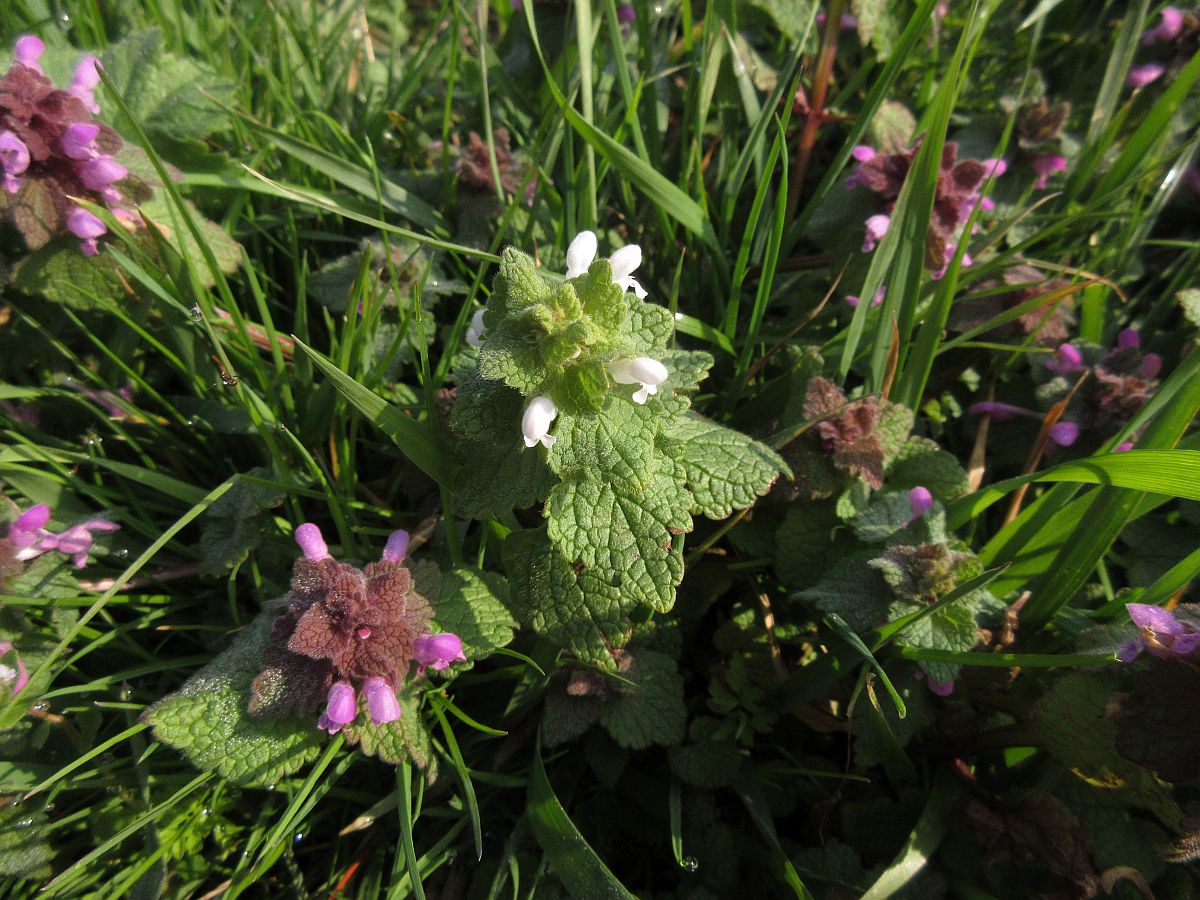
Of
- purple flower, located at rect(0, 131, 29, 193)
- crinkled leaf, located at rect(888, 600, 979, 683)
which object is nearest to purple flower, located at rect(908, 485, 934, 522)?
crinkled leaf, located at rect(888, 600, 979, 683)

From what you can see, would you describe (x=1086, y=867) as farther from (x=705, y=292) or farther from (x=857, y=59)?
(x=857, y=59)

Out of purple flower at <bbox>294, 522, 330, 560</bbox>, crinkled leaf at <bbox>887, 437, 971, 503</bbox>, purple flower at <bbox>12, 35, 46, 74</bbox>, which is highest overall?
purple flower at <bbox>12, 35, 46, 74</bbox>

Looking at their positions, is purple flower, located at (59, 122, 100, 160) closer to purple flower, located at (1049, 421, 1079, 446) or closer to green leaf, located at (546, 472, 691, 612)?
green leaf, located at (546, 472, 691, 612)

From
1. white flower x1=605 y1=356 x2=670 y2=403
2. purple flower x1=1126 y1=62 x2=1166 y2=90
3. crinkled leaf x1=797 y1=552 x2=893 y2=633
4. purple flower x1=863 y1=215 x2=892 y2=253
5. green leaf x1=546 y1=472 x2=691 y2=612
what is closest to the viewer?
white flower x1=605 y1=356 x2=670 y2=403

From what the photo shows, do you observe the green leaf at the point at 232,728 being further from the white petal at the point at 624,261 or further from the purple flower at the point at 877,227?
the purple flower at the point at 877,227

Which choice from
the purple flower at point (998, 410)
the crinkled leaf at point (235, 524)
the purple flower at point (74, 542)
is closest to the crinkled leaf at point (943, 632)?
the purple flower at point (998, 410)

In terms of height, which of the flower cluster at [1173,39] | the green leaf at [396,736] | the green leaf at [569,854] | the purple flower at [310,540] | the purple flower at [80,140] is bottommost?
the green leaf at [569,854]
